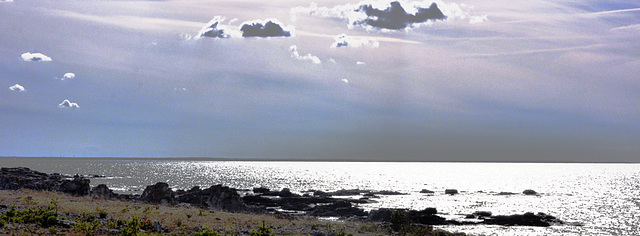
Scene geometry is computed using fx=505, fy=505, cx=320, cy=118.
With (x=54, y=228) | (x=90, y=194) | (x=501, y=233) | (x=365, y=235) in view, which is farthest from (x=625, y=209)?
(x=54, y=228)

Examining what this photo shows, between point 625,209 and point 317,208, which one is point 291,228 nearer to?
point 317,208

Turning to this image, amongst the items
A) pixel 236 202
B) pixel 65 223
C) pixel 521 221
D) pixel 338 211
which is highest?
pixel 65 223

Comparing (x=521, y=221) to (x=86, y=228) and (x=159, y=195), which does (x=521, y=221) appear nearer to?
(x=159, y=195)

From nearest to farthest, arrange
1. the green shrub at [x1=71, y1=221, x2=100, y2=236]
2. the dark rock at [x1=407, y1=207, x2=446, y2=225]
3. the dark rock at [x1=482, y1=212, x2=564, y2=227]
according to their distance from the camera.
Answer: the green shrub at [x1=71, y1=221, x2=100, y2=236], the dark rock at [x1=407, y1=207, x2=446, y2=225], the dark rock at [x1=482, y1=212, x2=564, y2=227]

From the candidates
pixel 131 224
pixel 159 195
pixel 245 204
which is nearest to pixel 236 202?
pixel 159 195

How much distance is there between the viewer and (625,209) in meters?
92.5

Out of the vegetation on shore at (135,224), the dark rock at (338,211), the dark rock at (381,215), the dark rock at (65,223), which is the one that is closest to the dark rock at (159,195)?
the vegetation on shore at (135,224)

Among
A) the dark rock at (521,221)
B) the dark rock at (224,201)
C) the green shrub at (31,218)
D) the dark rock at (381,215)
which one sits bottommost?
the dark rock at (521,221)

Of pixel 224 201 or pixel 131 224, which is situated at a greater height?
pixel 131 224

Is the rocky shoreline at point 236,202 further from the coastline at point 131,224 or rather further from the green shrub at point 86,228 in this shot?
the green shrub at point 86,228

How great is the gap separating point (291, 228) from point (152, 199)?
2683 cm

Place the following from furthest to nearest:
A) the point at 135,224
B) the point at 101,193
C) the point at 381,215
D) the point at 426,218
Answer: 1. the point at 426,218
2. the point at 101,193
3. the point at 381,215
4. the point at 135,224

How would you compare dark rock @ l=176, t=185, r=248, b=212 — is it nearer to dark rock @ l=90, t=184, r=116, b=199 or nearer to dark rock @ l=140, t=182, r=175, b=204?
dark rock @ l=140, t=182, r=175, b=204

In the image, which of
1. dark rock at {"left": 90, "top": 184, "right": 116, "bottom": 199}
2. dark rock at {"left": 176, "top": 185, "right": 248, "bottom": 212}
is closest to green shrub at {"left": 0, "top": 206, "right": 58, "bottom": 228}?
dark rock at {"left": 90, "top": 184, "right": 116, "bottom": 199}
